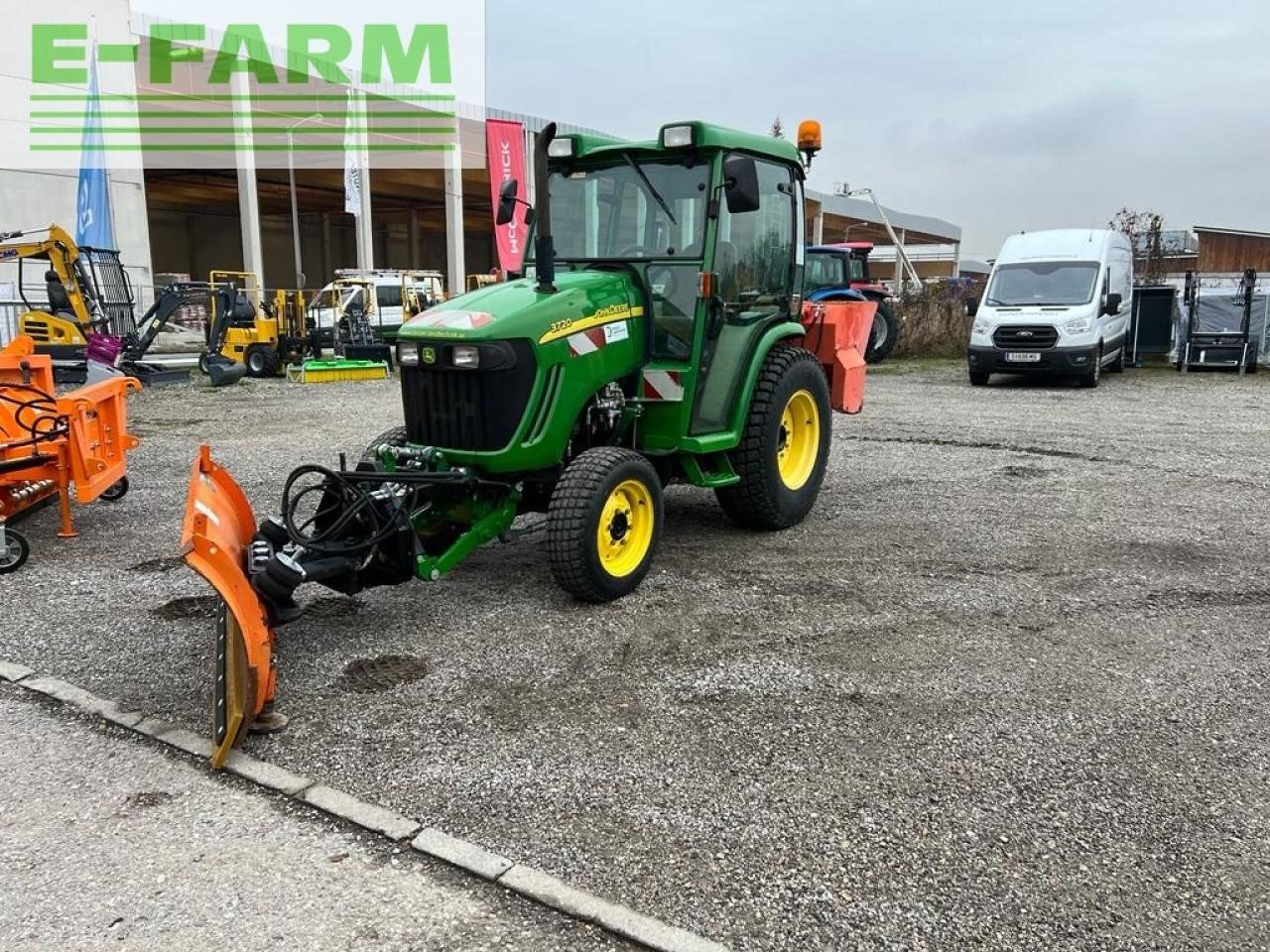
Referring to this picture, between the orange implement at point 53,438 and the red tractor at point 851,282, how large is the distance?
12336 millimetres

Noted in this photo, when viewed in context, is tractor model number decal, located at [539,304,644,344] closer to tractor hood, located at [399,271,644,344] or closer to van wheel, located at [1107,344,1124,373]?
tractor hood, located at [399,271,644,344]

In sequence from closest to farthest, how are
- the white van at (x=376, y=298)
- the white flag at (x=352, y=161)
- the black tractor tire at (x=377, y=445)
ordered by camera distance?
1. the black tractor tire at (x=377, y=445)
2. the white van at (x=376, y=298)
3. the white flag at (x=352, y=161)

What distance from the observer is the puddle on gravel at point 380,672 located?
3979mm

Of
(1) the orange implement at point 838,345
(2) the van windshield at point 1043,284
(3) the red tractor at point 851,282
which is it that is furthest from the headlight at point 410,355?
(3) the red tractor at point 851,282

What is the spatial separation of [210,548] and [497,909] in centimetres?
168

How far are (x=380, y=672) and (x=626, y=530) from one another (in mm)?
1462

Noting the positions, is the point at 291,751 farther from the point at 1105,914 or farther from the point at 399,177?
the point at 399,177

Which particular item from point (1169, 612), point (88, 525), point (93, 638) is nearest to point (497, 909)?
point (93, 638)

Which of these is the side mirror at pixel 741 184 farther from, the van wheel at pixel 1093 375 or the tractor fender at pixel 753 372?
the van wheel at pixel 1093 375

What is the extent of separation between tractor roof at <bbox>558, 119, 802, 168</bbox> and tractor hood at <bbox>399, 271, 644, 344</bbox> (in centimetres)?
75

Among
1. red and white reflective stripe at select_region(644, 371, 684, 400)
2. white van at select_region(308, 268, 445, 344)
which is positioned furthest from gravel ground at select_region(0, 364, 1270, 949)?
white van at select_region(308, 268, 445, 344)

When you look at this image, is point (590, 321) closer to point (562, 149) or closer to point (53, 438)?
point (562, 149)

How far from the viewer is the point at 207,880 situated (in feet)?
8.95

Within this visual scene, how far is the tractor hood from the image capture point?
4.62 m
